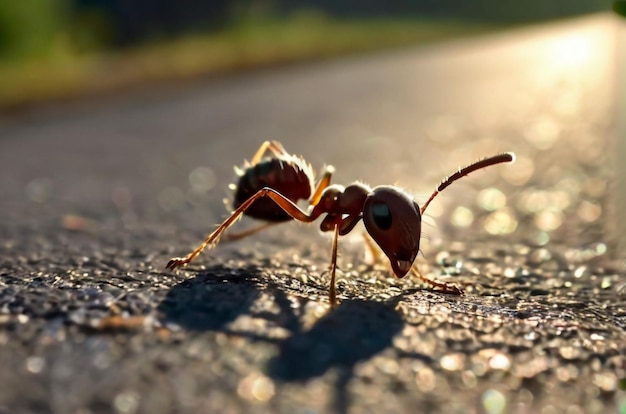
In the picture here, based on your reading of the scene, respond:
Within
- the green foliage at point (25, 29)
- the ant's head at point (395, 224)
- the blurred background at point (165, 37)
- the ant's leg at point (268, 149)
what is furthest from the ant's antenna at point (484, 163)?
the green foliage at point (25, 29)

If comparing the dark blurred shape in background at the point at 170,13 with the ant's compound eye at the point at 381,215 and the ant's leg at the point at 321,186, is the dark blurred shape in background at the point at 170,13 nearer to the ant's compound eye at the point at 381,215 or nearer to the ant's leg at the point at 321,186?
the ant's leg at the point at 321,186

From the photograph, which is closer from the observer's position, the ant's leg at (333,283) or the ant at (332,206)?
the ant's leg at (333,283)

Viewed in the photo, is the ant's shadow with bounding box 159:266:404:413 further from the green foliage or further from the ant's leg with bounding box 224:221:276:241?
the green foliage

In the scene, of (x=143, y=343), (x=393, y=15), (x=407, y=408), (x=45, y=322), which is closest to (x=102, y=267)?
(x=45, y=322)

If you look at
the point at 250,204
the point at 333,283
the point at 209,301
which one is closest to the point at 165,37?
the point at 250,204

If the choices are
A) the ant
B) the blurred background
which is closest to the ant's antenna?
the ant

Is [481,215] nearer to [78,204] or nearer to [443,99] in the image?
[78,204]

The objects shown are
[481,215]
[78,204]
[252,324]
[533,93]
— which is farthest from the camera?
[533,93]
